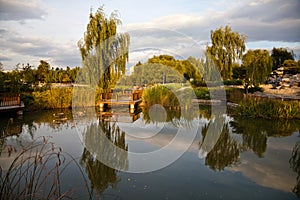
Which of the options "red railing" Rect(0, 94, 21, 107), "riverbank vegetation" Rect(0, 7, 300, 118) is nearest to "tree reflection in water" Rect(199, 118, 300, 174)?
"riverbank vegetation" Rect(0, 7, 300, 118)

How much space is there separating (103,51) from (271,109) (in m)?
9.58

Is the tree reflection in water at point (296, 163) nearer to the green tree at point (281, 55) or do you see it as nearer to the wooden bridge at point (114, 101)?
A: the wooden bridge at point (114, 101)

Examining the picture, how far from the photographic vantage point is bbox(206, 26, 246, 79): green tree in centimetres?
1899

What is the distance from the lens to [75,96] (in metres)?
13.9

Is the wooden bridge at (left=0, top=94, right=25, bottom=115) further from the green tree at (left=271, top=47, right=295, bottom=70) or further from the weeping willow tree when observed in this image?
the green tree at (left=271, top=47, right=295, bottom=70)

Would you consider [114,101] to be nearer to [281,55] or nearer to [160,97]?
[160,97]

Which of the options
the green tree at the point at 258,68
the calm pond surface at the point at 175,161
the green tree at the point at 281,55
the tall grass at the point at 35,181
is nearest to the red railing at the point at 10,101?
the calm pond surface at the point at 175,161

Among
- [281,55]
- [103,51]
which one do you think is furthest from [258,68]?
[281,55]

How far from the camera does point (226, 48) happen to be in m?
19.2

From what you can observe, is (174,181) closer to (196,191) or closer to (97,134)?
(196,191)

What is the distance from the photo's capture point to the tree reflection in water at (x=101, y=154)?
3.91 meters

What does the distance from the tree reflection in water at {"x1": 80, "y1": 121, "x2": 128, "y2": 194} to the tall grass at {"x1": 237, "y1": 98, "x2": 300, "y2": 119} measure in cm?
590

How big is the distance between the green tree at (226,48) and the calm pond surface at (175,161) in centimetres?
1141

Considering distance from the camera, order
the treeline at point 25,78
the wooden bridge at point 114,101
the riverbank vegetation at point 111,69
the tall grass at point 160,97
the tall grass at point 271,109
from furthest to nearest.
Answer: the tall grass at point 160,97
the wooden bridge at point 114,101
the riverbank vegetation at point 111,69
the treeline at point 25,78
the tall grass at point 271,109
